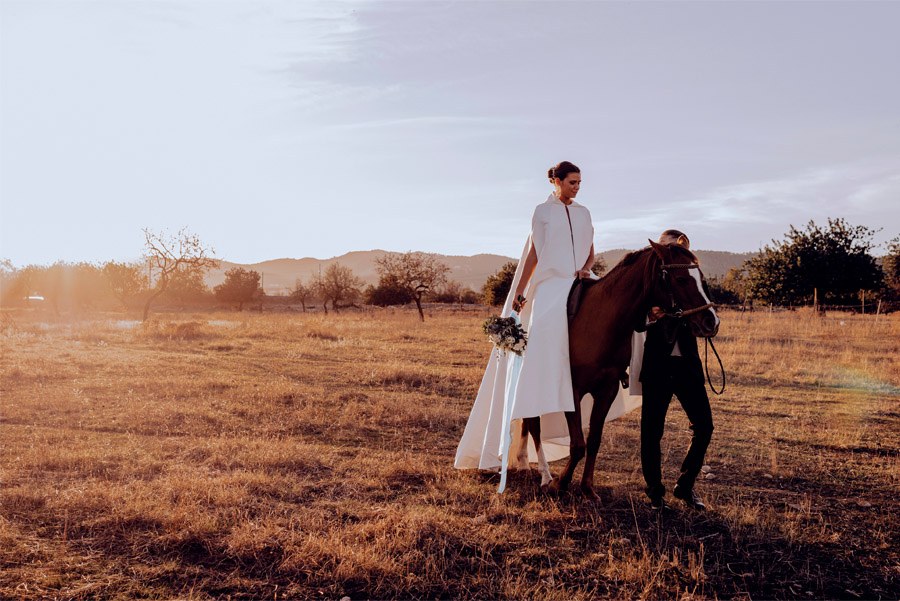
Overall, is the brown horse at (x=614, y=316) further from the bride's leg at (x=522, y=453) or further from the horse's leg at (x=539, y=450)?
the bride's leg at (x=522, y=453)

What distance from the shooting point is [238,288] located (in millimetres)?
59375

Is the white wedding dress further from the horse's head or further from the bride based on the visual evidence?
the horse's head

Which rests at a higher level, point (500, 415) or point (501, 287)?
point (501, 287)

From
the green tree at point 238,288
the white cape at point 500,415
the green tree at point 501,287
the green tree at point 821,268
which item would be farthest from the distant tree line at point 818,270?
the green tree at point 238,288

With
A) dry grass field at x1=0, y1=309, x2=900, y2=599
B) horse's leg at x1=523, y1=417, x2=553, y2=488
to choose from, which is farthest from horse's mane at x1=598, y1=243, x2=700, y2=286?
dry grass field at x1=0, y1=309, x2=900, y2=599

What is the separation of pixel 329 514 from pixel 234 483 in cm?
122

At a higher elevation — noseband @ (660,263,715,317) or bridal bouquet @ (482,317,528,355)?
noseband @ (660,263,715,317)

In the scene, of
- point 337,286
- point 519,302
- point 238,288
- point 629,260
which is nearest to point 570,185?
point 629,260

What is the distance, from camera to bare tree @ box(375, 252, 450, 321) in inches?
1501

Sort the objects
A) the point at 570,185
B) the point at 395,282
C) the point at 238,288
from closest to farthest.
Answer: the point at 570,185, the point at 395,282, the point at 238,288

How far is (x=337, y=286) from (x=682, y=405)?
151ft

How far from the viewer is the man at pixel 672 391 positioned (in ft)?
15.8

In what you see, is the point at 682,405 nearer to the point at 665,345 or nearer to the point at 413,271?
the point at 665,345

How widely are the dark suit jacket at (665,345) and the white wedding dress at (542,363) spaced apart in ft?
1.34
